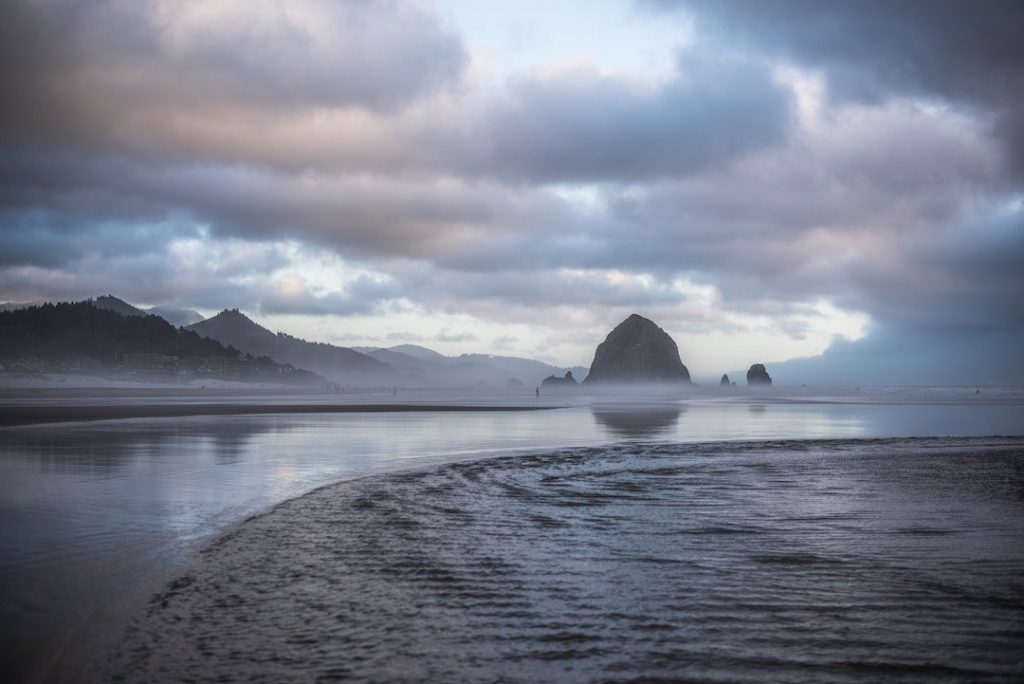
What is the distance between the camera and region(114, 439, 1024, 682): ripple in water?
597cm

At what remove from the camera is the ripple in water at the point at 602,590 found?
19.6ft

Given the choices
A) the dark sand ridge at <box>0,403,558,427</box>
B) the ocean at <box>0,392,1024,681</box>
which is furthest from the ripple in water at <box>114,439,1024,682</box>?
the dark sand ridge at <box>0,403,558,427</box>

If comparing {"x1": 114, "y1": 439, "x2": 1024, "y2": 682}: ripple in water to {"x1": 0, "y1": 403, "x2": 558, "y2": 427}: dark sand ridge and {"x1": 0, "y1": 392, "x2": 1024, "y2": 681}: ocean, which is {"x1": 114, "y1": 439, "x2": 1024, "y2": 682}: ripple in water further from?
{"x1": 0, "y1": 403, "x2": 558, "y2": 427}: dark sand ridge

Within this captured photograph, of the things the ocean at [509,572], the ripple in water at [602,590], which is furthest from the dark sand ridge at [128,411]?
the ripple in water at [602,590]

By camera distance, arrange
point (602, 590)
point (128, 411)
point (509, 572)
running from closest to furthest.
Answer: point (602, 590), point (509, 572), point (128, 411)

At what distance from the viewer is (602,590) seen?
8.15 meters

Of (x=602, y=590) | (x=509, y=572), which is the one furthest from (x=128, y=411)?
(x=602, y=590)

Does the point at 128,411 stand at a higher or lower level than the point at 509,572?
lower

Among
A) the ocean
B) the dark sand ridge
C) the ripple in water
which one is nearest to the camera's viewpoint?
the ripple in water

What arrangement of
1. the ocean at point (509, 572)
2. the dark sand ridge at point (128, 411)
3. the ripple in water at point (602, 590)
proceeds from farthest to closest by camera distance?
1. the dark sand ridge at point (128, 411)
2. the ocean at point (509, 572)
3. the ripple in water at point (602, 590)

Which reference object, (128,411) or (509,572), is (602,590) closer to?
(509,572)

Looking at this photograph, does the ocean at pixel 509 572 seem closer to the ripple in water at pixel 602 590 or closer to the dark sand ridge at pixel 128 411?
the ripple in water at pixel 602 590

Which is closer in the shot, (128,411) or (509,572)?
(509,572)

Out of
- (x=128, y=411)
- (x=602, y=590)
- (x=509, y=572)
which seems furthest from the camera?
(x=128, y=411)
